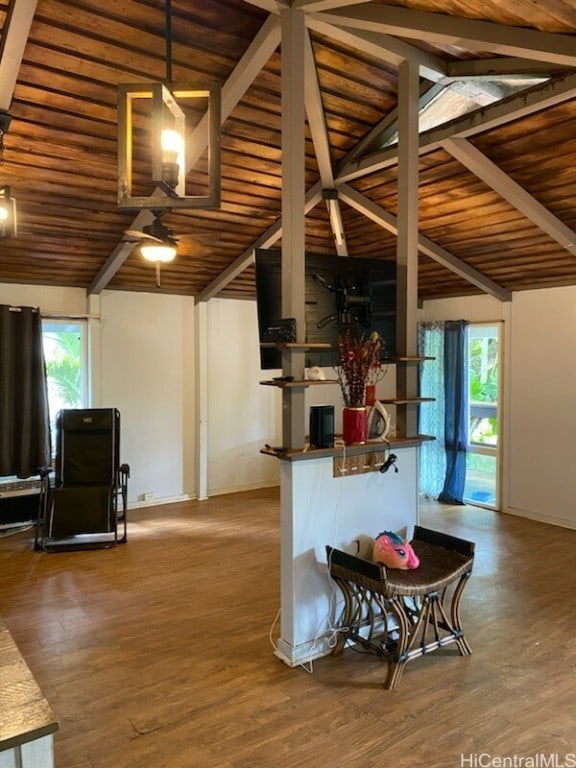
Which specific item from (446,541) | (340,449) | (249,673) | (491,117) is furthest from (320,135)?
(249,673)

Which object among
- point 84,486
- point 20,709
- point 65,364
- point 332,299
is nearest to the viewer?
point 20,709

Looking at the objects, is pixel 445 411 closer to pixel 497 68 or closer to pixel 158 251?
pixel 497 68

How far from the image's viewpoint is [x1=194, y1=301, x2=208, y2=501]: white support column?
604 cm

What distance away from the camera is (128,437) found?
5664 millimetres

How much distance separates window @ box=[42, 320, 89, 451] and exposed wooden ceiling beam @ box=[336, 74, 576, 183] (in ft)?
10.8

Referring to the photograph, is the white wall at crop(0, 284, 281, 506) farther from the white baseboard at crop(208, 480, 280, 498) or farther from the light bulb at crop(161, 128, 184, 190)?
the light bulb at crop(161, 128, 184, 190)

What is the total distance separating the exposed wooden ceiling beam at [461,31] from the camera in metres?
2.52

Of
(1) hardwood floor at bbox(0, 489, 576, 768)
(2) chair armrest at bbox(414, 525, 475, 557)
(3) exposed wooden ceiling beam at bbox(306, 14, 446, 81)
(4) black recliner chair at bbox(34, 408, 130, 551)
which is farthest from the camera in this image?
(4) black recliner chair at bbox(34, 408, 130, 551)

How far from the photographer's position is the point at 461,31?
8.46 ft

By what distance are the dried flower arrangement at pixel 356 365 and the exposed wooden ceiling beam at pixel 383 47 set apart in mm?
1581

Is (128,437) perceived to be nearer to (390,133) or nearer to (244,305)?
(244,305)

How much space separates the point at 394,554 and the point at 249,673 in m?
0.93

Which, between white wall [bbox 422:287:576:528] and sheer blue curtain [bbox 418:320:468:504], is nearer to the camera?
white wall [bbox 422:287:576:528]

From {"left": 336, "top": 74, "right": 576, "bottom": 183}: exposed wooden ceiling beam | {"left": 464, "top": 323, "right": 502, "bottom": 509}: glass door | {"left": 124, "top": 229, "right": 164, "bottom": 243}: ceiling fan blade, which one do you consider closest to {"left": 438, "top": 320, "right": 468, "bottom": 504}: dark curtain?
{"left": 464, "top": 323, "right": 502, "bottom": 509}: glass door
